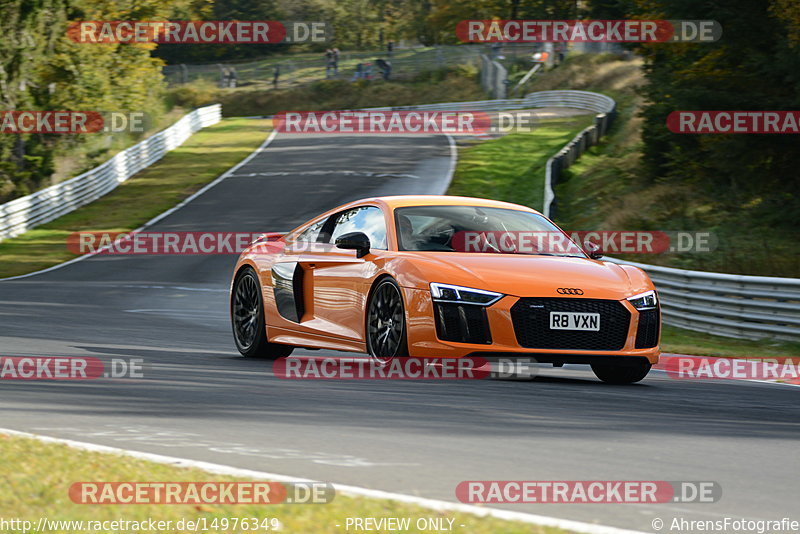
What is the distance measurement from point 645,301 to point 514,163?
3469cm

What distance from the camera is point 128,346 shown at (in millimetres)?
12234

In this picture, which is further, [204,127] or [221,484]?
[204,127]

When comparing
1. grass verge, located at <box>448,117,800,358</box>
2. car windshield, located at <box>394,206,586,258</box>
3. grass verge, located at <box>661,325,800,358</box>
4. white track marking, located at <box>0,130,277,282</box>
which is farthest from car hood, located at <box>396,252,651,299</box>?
white track marking, located at <box>0,130,277,282</box>

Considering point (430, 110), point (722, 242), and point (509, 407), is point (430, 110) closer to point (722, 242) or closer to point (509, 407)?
point (722, 242)

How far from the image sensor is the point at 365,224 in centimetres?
1077

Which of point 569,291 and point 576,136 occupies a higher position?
point 569,291

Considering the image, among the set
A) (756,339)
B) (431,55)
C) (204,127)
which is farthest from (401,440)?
(431,55)

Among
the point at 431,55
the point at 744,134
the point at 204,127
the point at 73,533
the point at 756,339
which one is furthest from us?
the point at 431,55

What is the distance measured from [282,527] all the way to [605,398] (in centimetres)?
470

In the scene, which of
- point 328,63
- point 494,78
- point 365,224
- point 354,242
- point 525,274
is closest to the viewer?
point 525,274

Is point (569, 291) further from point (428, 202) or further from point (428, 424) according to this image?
point (428, 424)

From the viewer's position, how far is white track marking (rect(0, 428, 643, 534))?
465cm

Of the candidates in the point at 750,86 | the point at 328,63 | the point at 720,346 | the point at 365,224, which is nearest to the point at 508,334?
the point at 365,224

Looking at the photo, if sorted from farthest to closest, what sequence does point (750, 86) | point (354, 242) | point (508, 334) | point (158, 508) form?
point (750, 86)
point (354, 242)
point (508, 334)
point (158, 508)
